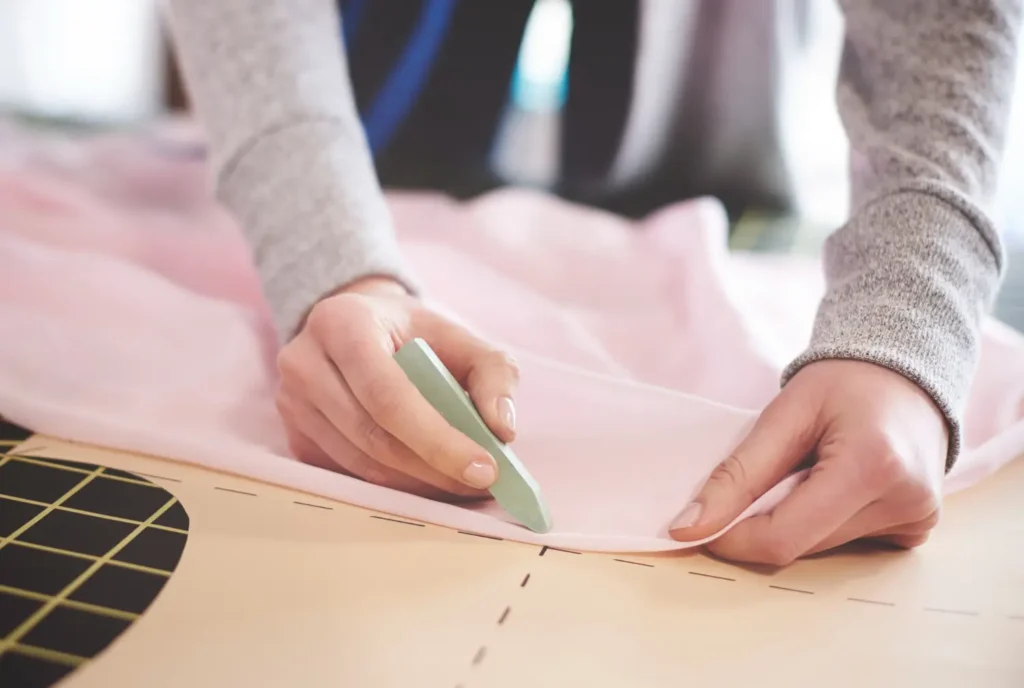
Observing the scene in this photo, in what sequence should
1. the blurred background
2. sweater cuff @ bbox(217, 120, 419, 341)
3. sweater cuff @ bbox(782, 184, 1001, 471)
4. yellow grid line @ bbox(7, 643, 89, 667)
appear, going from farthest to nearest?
the blurred background
sweater cuff @ bbox(217, 120, 419, 341)
sweater cuff @ bbox(782, 184, 1001, 471)
yellow grid line @ bbox(7, 643, 89, 667)

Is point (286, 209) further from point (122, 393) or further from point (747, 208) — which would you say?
point (747, 208)

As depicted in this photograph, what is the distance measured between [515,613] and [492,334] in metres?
0.29

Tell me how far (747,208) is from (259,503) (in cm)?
82

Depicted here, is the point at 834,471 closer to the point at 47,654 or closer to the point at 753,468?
the point at 753,468

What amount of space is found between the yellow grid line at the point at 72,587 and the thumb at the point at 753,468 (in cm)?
25

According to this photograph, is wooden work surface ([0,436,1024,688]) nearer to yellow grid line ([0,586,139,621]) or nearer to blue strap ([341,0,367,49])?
yellow grid line ([0,586,139,621])

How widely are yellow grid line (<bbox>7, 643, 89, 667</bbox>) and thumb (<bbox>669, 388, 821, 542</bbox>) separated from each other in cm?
26

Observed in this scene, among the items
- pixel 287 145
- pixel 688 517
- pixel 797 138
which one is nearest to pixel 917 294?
pixel 688 517

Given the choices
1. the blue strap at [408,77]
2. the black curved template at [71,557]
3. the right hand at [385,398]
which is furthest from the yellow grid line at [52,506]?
the blue strap at [408,77]

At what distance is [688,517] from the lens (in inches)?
15.7

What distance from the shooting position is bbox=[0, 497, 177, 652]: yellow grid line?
1.06 feet

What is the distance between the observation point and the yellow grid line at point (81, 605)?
0.34 meters

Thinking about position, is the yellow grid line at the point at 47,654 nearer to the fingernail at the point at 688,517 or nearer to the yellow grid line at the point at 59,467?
the yellow grid line at the point at 59,467

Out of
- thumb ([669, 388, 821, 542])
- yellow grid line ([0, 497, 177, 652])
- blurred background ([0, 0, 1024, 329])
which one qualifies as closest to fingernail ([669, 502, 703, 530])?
thumb ([669, 388, 821, 542])
